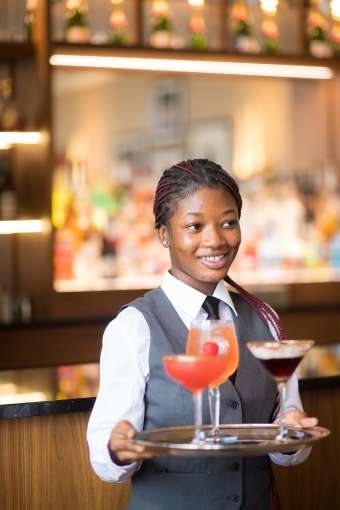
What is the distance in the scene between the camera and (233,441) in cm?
170

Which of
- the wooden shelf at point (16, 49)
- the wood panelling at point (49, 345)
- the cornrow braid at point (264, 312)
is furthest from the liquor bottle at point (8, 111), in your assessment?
the cornrow braid at point (264, 312)

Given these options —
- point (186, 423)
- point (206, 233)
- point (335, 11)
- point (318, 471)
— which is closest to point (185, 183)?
point (206, 233)

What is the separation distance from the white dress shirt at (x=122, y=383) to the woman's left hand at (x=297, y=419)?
13 centimetres

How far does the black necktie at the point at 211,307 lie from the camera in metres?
1.98

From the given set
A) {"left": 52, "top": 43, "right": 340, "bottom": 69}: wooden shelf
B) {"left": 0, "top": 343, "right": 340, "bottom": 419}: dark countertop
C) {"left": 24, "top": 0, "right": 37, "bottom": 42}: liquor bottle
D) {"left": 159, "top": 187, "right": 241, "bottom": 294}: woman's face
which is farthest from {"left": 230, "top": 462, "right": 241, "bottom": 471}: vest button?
{"left": 24, "top": 0, "right": 37, "bottom": 42}: liquor bottle

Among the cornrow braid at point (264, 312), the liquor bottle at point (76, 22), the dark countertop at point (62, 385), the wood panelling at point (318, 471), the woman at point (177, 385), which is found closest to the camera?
the woman at point (177, 385)

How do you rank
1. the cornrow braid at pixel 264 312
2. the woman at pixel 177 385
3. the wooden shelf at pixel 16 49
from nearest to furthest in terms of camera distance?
the woman at pixel 177 385 → the cornrow braid at pixel 264 312 → the wooden shelf at pixel 16 49

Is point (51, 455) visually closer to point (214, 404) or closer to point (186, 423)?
point (186, 423)

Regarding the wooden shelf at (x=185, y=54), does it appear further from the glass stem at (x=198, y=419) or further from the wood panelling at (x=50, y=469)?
the glass stem at (x=198, y=419)

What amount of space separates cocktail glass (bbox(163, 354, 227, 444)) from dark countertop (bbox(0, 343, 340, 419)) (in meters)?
0.85

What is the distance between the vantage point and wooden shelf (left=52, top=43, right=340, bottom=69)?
5.08m

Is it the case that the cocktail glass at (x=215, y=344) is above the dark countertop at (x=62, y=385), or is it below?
above

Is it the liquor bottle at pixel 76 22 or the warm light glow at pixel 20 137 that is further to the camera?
the liquor bottle at pixel 76 22

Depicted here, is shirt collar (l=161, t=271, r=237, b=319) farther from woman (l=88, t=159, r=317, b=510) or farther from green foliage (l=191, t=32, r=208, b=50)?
green foliage (l=191, t=32, r=208, b=50)
